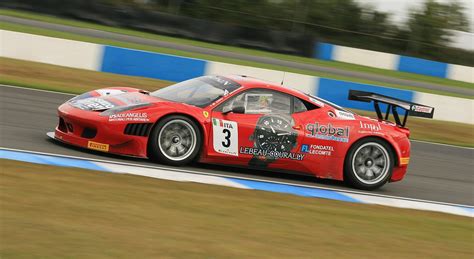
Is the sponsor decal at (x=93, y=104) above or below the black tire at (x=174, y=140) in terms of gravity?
above

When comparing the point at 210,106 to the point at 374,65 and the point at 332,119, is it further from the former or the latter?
the point at 374,65

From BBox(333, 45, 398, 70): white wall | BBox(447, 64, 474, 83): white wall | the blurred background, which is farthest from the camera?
the blurred background

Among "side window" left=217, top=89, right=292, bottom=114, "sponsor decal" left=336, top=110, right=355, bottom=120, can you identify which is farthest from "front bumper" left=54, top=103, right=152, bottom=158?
"sponsor decal" left=336, top=110, right=355, bottom=120

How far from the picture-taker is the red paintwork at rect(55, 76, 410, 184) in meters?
8.26

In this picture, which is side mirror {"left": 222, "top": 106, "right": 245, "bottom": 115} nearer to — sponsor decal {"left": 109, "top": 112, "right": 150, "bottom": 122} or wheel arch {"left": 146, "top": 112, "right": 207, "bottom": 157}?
wheel arch {"left": 146, "top": 112, "right": 207, "bottom": 157}

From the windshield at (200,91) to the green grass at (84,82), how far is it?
496 centimetres

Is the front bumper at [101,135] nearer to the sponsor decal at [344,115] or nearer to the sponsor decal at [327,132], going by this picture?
the sponsor decal at [327,132]

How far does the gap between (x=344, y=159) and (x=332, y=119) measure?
51cm

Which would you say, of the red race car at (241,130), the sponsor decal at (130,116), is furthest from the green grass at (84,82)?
the sponsor decal at (130,116)

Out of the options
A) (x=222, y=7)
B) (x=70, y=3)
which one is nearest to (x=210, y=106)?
(x=70, y=3)

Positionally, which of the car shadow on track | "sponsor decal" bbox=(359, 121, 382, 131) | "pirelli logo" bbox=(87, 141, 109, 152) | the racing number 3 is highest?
"sponsor decal" bbox=(359, 121, 382, 131)

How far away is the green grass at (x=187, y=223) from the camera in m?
5.07

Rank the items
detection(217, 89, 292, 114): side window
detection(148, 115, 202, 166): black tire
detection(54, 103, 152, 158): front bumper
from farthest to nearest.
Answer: detection(217, 89, 292, 114): side window
detection(148, 115, 202, 166): black tire
detection(54, 103, 152, 158): front bumper

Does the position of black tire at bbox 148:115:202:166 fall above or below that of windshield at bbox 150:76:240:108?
below
